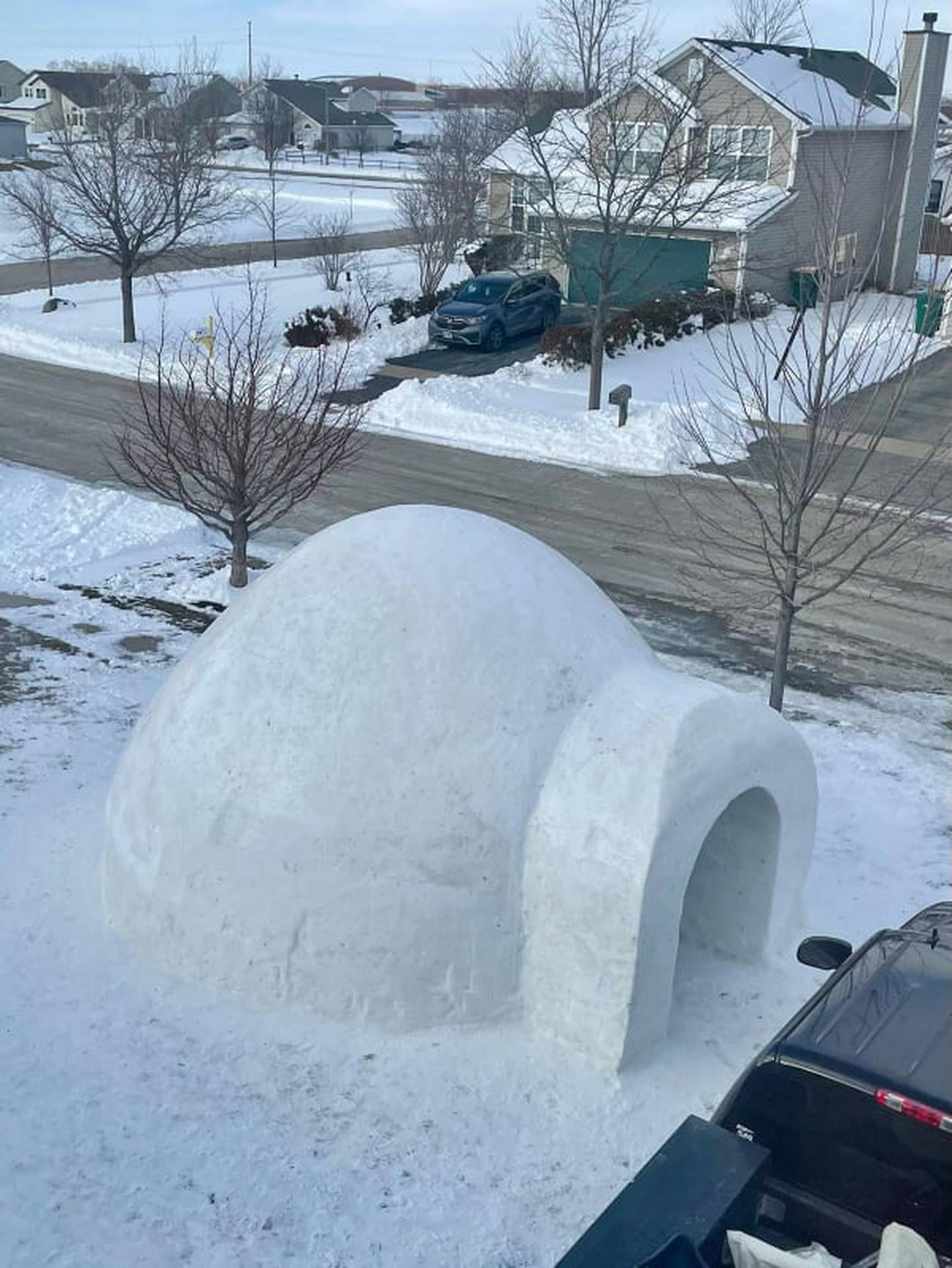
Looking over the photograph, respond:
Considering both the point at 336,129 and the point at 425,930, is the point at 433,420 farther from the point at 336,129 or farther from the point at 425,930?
the point at 336,129

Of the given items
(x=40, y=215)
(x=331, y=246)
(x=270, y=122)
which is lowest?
(x=331, y=246)

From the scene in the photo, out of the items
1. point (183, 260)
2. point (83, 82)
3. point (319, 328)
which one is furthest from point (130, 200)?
point (83, 82)

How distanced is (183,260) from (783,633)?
32.4 metres

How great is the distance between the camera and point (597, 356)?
23.8 metres

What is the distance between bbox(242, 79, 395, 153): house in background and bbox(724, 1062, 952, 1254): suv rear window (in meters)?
85.7

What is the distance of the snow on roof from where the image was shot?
30828 millimetres

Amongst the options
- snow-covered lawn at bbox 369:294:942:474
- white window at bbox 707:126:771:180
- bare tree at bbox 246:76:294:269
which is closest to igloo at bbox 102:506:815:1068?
snow-covered lawn at bbox 369:294:942:474

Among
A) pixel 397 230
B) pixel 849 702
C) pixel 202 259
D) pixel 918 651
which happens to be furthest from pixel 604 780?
pixel 397 230

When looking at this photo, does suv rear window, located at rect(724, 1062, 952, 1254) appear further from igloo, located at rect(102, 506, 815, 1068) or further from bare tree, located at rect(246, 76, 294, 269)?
bare tree, located at rect(246, 76, 294, 269)

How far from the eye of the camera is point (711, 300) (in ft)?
90.3

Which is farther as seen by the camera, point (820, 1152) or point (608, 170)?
point (608, 170)

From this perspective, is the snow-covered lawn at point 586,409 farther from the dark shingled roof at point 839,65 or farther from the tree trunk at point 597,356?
the dark shingled roof at point 839,65

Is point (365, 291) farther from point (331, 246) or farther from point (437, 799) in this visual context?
point (437, 799)

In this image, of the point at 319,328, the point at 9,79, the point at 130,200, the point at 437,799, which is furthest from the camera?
the point at 9,79
